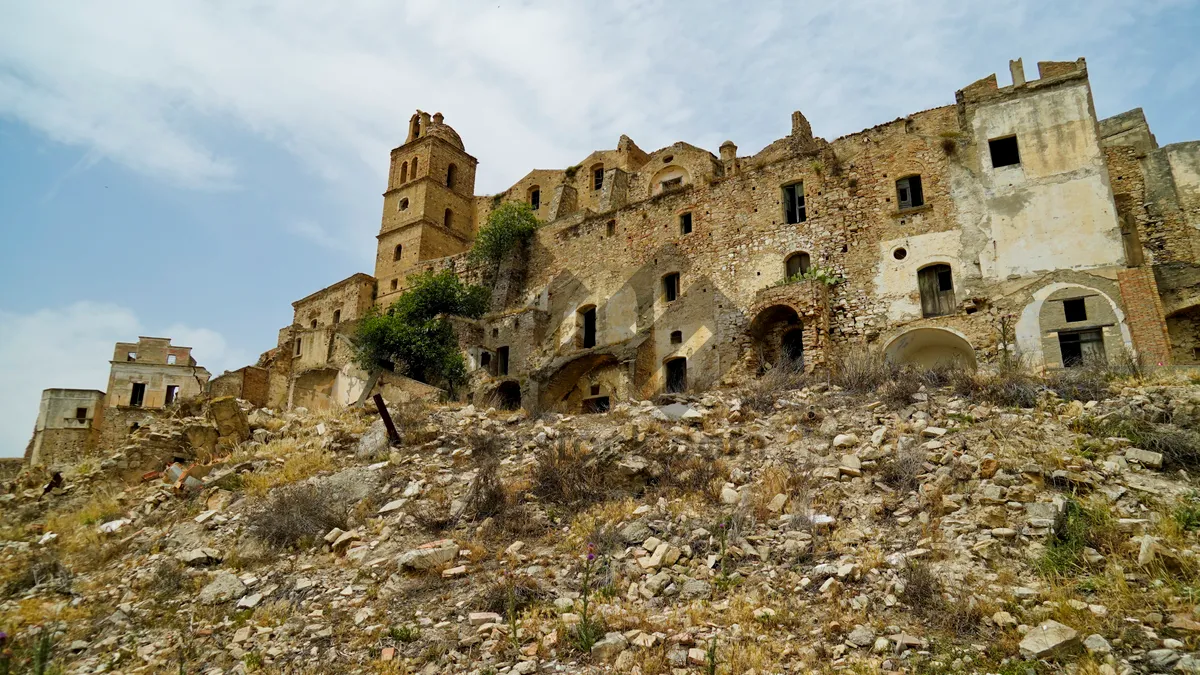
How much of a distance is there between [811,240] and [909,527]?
1415 centimetres

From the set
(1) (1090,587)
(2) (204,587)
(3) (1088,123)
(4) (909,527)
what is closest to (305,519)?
(2) (204,587)

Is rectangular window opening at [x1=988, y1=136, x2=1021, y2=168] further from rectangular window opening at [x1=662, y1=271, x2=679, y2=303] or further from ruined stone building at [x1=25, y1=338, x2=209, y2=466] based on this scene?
ruined stone building at [x1=25, y1=338, x2=209, y2=466]

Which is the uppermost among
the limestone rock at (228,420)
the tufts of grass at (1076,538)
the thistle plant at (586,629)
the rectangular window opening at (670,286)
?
the rectangular window opening at (670,286)

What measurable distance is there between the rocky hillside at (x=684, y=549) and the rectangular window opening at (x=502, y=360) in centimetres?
1268

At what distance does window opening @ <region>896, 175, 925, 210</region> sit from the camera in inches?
Answer: 837

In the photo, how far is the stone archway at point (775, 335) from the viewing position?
21.6 metres

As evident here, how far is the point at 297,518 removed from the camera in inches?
466

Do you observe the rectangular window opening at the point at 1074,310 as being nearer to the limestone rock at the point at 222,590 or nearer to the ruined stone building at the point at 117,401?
the limestone rock at the point at 222,590

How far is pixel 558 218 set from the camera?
31422mm

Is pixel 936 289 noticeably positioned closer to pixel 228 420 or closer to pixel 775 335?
pixel 775 335

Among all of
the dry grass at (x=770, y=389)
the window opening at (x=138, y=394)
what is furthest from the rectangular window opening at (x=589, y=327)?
the window opening at (x=138, y=394)

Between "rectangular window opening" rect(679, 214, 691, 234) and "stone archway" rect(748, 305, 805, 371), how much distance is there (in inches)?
188

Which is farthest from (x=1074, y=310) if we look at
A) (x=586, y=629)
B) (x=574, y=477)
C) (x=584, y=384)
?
(x=586, y=629)

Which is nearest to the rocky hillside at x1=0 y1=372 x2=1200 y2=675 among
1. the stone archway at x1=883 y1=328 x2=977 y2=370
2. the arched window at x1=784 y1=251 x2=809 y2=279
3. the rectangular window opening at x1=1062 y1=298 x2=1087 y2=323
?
the rectangular window opening at x1=1062 y1=298 x2=1087 y2=323
